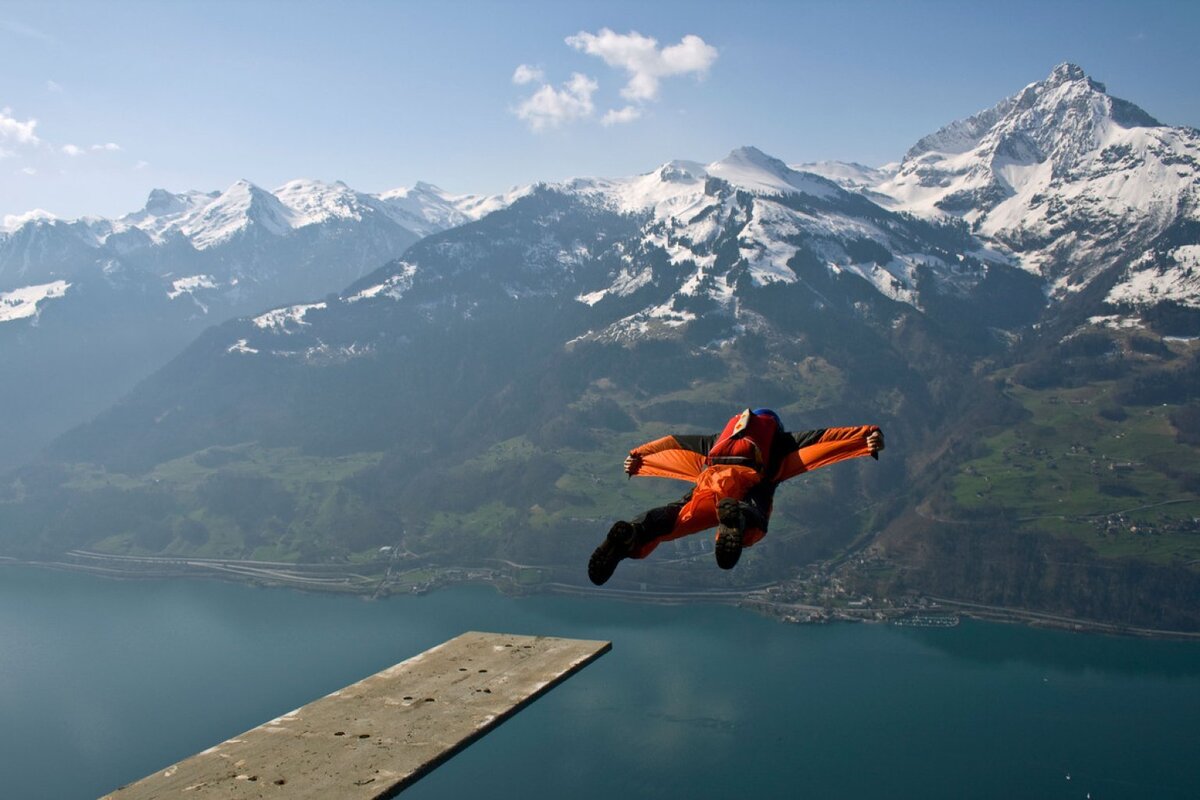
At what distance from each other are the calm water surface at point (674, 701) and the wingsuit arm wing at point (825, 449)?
83291mm

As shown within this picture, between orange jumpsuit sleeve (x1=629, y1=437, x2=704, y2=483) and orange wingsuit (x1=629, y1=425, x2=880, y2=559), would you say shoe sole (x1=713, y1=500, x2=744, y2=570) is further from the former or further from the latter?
orange jumpsuit sleeve (x1=629, y1=437, x2=704, y2=483)

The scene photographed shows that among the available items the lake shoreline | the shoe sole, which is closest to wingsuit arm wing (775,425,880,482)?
the shoe sole

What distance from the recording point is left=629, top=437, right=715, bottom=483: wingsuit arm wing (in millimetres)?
23156

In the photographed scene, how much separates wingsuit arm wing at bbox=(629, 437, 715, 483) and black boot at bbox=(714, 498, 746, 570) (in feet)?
12.6

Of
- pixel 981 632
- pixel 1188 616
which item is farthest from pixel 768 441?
pixel 1188 616

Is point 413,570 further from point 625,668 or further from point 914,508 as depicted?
point 914,508

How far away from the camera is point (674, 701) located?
388 ft

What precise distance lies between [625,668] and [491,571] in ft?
195

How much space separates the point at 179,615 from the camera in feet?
560

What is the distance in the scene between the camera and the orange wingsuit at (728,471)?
19.9m

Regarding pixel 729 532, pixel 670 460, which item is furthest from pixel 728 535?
pixel 670 460

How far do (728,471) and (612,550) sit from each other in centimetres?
353

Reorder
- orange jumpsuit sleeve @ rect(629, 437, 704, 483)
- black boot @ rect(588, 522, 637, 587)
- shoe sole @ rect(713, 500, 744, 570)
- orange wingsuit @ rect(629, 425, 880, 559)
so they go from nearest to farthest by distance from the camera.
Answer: shoe sole @ rect(713, 500, 744, 570) → black boot @ rect(588, 522, 637, 587) → orange wingsuit @ rect(629, 425, 880, 559) → orange jumpsuit sleeve @ rect(629, 437, 704, 483)

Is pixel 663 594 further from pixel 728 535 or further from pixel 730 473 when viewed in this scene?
pixel 728 535
